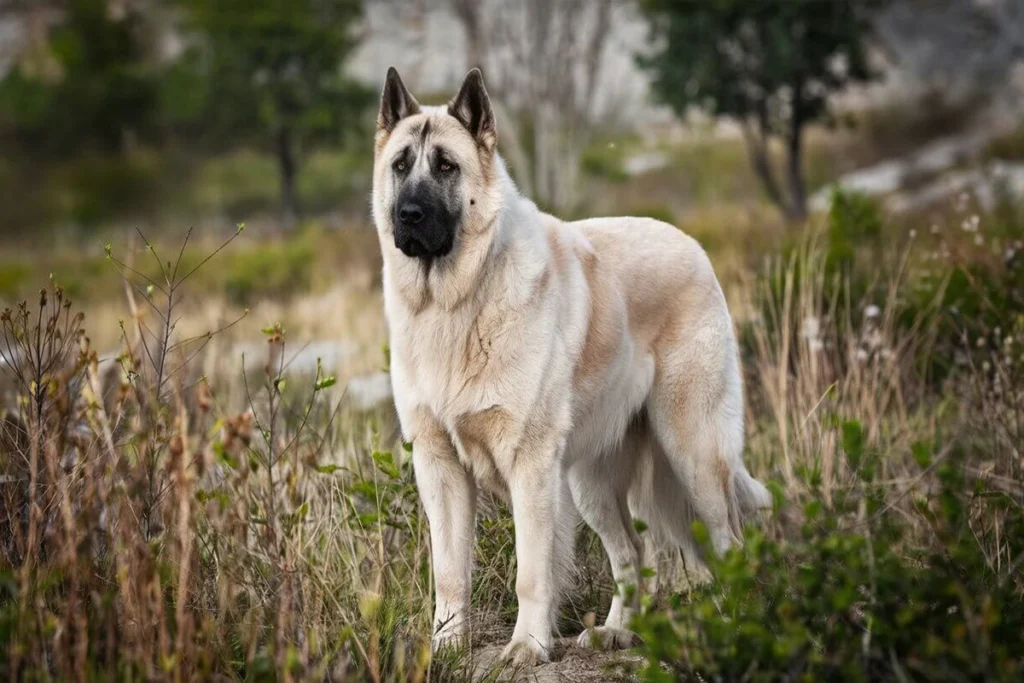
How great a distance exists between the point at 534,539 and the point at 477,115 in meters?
1.48

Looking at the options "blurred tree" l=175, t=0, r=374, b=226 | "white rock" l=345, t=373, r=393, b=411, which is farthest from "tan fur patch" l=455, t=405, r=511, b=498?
"blurred tree" l=175, t=0, r=374, b=226

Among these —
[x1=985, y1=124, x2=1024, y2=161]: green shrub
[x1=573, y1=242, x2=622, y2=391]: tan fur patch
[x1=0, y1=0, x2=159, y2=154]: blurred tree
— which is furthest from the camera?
[x1=0, y1=0, x2=159, y2=154]: blurred tree

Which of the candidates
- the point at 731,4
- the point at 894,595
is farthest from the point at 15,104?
the point at 894,595

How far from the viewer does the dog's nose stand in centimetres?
351

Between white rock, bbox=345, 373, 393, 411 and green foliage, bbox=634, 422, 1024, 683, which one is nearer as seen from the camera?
green foliage, bbox=634, 422, 1024, 683

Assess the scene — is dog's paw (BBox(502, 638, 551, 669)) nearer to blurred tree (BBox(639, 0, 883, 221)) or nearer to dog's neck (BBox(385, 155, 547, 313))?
dog's neck (BBox(385, 155, 547, 313))

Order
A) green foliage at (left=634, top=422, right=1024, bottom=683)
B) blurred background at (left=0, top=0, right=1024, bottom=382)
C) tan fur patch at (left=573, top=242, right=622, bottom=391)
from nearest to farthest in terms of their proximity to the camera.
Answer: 1. green foliage at (left=634, top=422, right=1024, bottom=683)
2. tan fur patch at (left=573, top=242, right=622, bottom=391)
3. blurred background at (left=0, top=0, right=1024, bottom=382)

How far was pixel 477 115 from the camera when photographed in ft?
12.2

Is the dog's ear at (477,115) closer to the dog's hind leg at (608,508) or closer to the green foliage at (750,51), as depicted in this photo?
the dog's hind leg at (608,508)

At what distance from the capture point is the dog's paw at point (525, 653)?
11.1 ft

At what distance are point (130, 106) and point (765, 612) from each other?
29301mm

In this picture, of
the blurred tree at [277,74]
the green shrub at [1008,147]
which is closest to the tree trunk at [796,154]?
the green shrub at [1008,147]

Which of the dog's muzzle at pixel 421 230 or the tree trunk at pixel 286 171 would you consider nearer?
the dog's muzzle at pixel 421 230

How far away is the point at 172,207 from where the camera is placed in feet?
88.4
